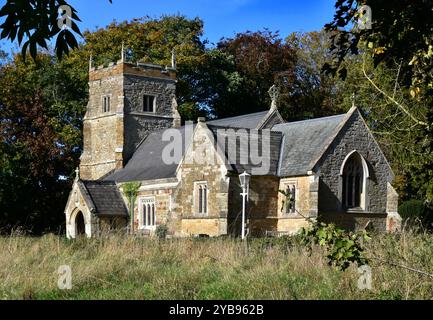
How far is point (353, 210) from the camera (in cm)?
3188

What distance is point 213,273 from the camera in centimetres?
1164

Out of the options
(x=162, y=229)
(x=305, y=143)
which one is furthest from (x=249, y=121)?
(x=162, y=229)

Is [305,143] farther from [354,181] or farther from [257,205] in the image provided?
[257,205]

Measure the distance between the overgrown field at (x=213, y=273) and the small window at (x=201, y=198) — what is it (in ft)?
57.1

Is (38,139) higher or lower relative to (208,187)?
higher

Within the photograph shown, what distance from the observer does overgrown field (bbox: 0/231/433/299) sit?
9680 mm

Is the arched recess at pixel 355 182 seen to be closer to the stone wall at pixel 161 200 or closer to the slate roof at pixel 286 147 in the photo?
the slate roof at pixel 286 147

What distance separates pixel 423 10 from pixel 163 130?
3483 cm

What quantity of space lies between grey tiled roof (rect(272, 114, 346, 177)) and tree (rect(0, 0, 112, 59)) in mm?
24736

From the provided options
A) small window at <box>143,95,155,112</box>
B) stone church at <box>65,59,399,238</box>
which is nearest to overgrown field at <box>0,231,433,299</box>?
stone church at <box>65,59,399,238</box>

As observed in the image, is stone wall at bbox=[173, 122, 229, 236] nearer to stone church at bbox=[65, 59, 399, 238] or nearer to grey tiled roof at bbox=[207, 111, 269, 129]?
stone church at bbox=[65, 59, 399, 238]

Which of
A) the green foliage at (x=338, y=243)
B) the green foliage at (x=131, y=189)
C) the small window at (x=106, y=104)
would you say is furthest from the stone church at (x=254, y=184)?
the green foliage at (x=338, y=243)

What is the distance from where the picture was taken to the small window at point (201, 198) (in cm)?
3209

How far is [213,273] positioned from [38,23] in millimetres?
6402
